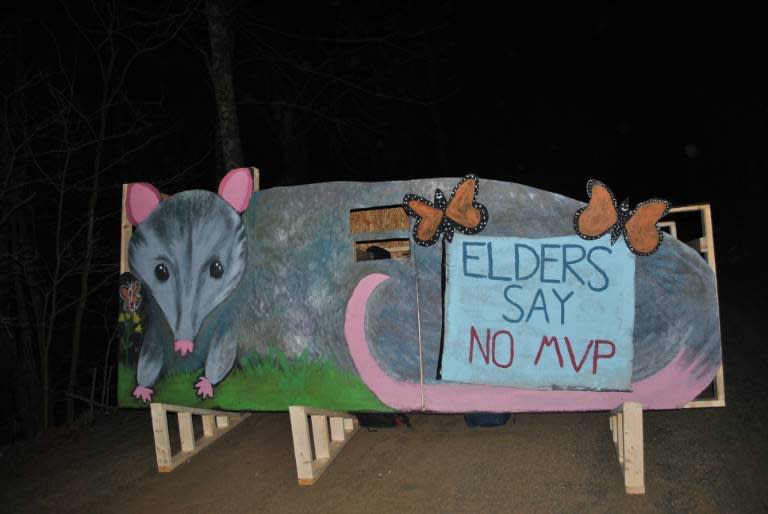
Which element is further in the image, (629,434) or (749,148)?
(749,148)

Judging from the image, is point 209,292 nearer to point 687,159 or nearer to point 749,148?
point 749,148

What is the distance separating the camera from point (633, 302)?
3.39m

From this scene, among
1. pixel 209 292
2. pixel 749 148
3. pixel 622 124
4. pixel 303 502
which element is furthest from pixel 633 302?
pixel 622 124

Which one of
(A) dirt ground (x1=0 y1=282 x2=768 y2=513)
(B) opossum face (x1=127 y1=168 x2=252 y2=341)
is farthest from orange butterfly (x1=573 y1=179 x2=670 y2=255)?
(B) opossum face (x1=127 y1=168 x2=252 y2=341)

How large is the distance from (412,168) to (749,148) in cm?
1118

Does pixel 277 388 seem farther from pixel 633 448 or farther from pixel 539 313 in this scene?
pixel 633 448

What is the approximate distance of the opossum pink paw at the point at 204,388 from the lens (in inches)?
159

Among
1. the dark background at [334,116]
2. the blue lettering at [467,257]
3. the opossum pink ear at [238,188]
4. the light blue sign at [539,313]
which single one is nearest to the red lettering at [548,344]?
the light blue sign at [539,313]

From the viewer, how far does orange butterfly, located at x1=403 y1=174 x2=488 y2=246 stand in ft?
11.6

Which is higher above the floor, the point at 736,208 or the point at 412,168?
the point at 412,168

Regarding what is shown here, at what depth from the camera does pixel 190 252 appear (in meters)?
4.09

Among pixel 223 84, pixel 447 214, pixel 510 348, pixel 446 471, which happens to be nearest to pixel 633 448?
pixel 510 348

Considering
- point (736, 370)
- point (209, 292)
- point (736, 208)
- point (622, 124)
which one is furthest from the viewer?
point (622, 124)

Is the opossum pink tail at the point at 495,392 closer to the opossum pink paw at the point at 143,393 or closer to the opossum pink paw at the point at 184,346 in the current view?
the opossum pink paw at the point at 184,346
